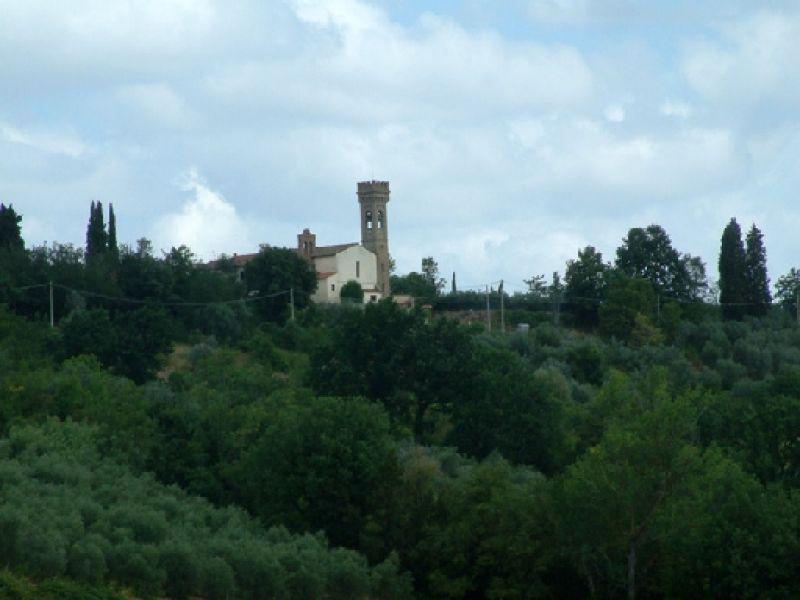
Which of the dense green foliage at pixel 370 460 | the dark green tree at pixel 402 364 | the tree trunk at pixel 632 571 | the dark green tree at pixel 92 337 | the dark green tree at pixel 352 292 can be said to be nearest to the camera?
the dense green foliage at pixel 370 460

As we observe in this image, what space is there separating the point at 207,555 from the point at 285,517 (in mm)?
8164

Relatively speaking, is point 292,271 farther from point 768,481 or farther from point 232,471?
point 768,481

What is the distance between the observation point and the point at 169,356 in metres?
72.4

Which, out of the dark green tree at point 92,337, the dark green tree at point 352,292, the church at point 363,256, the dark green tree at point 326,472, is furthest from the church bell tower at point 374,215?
the dark green tree at point 326,472

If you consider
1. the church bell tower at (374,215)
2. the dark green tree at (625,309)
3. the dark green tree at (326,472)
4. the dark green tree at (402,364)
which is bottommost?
the dark green tree at (326,472)

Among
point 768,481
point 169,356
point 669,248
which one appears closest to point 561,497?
point 768,481

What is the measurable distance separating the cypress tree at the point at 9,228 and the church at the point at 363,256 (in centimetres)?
1771

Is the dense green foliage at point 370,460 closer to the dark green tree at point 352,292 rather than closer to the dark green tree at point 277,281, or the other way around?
the dark green tree at point 277,281

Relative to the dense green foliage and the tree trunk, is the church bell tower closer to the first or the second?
the dense green foliage

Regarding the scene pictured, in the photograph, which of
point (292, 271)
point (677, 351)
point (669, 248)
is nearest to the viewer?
point (677, 351)

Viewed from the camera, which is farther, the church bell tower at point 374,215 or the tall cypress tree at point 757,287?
the church bell tower at point 374,215

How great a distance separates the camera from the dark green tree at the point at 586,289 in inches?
3659

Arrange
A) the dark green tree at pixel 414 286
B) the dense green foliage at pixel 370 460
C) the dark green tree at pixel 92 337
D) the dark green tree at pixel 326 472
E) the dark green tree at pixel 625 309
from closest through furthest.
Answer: the dense green foliage at pixel 370 460, the dark green tree at pixel 326 472, the dark green tree at pixel 92 337, the dark green tree at pixel 625 309, the dark green tree at pixel 414 286

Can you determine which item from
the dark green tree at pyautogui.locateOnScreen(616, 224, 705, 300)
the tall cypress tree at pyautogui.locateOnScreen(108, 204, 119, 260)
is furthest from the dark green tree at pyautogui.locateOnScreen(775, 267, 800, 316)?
the tall cypress tree at pyautogui.locateOnScreen(108, 204, 119, 260)
